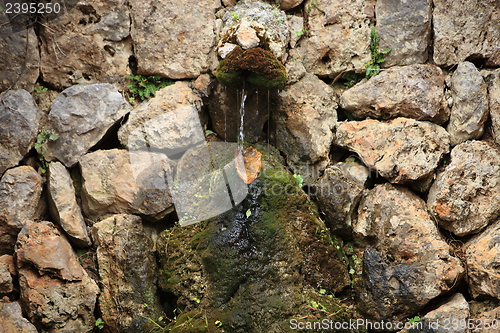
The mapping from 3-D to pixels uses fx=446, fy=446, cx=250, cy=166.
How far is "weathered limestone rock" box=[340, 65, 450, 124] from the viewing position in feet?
16.4

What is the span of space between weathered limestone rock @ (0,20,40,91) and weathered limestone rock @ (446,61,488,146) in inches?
189

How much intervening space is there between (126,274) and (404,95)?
363 cm

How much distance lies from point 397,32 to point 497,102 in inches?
53.7

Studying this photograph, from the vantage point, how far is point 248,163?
16.3ft

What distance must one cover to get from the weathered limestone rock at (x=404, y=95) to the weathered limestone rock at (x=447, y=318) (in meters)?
2.00

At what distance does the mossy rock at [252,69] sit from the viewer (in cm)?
479

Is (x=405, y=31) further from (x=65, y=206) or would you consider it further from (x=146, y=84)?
(x=65, y=206)

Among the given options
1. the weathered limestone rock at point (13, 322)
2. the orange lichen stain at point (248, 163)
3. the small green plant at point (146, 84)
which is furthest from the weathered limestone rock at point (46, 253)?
the orange lichen stain at point (248, 163)

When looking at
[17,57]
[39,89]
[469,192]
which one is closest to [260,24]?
[39,89]

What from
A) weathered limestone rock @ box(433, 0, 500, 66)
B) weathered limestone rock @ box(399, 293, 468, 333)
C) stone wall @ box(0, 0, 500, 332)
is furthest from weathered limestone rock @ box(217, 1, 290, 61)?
weathered limestone rock @ box(399, 293, 468, 333)

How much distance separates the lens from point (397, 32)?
17.3 feet

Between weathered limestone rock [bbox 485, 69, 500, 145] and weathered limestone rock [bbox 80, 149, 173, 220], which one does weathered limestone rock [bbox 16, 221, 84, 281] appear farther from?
weathered limestone rock [bbox 485, 69, 500, 145]

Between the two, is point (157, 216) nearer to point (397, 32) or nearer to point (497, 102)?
point (397, 32)

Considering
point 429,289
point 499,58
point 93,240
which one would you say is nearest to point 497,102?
point 499,58
